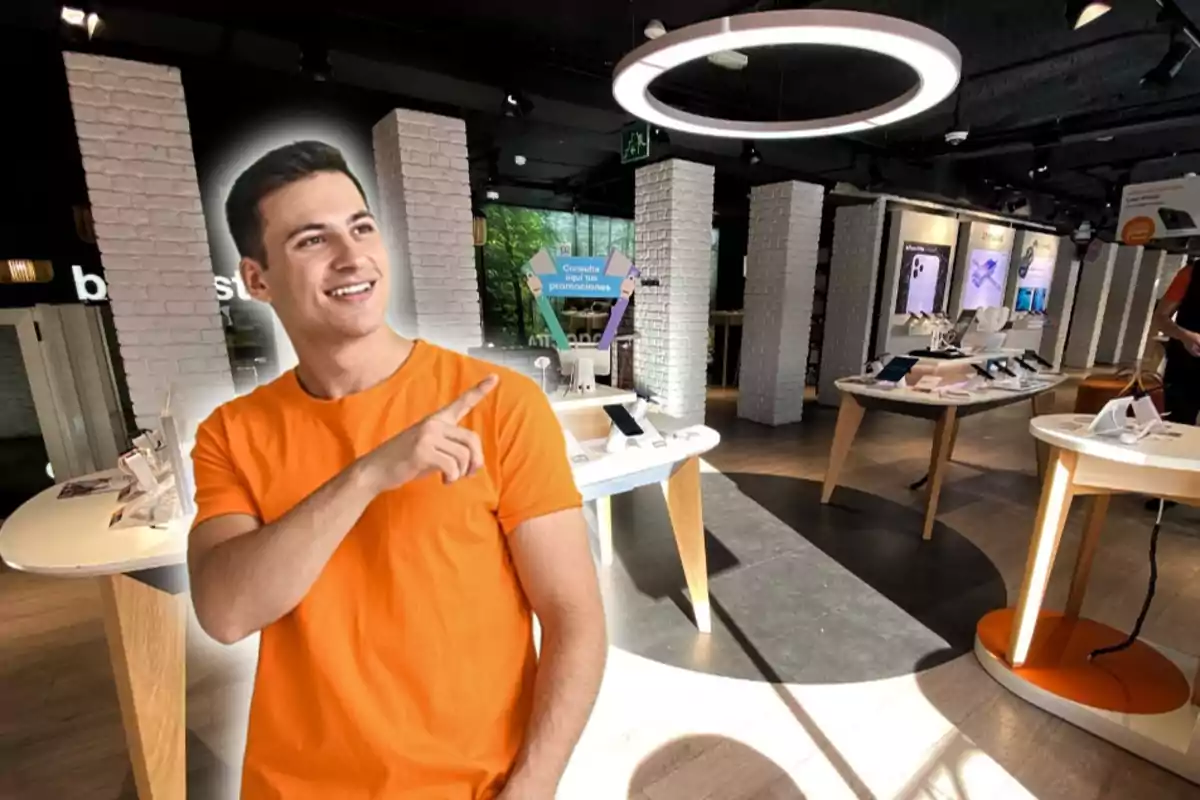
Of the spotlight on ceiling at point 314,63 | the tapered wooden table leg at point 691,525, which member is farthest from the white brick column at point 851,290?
the spotlight on ceiling at point 314,63

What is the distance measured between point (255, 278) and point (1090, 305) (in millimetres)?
14703

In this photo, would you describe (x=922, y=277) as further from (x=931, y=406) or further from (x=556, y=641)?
(x=556, y=641)

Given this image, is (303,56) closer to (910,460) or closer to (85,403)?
(85,403)

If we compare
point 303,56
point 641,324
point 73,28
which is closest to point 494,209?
point 641,324

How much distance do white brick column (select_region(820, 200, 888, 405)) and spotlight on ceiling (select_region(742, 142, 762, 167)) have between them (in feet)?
6.96

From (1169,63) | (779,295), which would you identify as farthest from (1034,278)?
(1169,63)

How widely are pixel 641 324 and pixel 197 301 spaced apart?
3577 millimetres

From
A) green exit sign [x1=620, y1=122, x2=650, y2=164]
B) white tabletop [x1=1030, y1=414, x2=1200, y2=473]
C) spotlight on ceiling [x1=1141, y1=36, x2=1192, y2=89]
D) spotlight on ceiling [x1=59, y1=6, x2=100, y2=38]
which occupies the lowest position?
white tabletop [x1=1030, y1=414, x2=1200, y2=473]

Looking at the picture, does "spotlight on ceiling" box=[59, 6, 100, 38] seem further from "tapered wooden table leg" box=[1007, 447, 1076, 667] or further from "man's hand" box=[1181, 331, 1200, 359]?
"man's hand" box=[1181, 331, 1200, 359]

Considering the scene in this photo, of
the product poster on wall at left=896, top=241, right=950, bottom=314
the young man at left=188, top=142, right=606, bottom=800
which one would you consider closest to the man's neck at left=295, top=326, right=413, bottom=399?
the young man at left=188, top=142, right=606, bottom=800

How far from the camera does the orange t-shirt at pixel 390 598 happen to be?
2.35ft

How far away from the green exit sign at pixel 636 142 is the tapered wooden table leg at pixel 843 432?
8.05ft

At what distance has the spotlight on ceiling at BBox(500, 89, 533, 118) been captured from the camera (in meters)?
3.94

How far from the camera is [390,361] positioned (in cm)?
75
